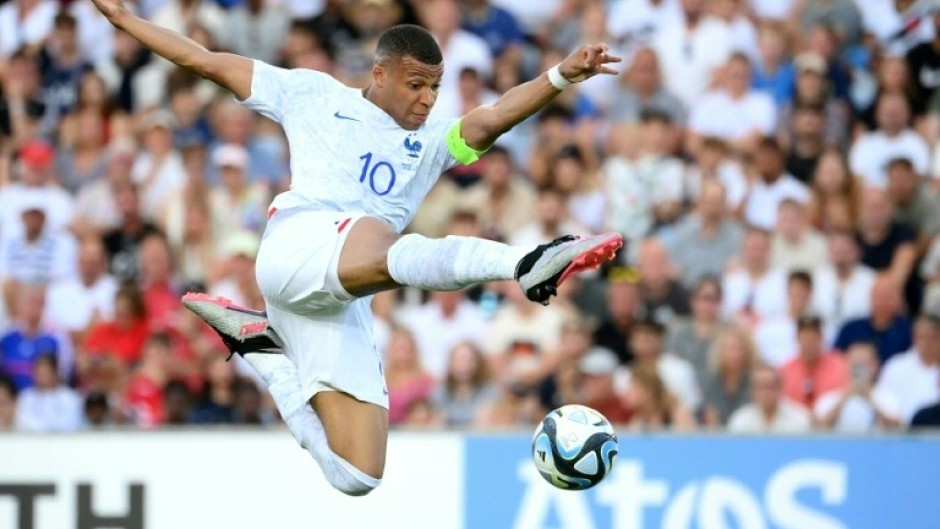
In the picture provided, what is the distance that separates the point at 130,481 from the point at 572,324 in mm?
3395

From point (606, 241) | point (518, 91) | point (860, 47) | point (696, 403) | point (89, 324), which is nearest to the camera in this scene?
point (606, 241)

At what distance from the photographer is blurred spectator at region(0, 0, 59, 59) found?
1569 centimetres

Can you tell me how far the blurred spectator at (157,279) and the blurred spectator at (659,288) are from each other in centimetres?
340

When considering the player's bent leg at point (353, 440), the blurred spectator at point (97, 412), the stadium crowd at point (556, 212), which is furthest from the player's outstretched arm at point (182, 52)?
the blurred spectator at point (97, 412)

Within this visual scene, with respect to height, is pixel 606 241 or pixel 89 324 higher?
pixel 89 324

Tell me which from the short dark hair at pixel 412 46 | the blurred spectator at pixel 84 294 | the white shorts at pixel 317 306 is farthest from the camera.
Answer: the blurred spectator at pixel 84 294

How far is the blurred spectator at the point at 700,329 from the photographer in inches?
497

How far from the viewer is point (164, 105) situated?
15.1m

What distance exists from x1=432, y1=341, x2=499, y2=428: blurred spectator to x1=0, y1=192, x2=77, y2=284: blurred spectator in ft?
10.6

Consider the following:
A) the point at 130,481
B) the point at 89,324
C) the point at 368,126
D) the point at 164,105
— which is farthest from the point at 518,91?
the point at 164,105

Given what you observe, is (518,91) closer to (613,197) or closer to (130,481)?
(130,481)

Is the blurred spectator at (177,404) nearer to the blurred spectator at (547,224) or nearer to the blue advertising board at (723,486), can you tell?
the blue advertising board at (723,486)

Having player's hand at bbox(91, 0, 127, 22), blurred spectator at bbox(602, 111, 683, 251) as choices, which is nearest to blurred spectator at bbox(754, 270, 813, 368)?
blurred spectator at bbox(602, 111, 683, 251)

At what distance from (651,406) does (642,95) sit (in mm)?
3443
